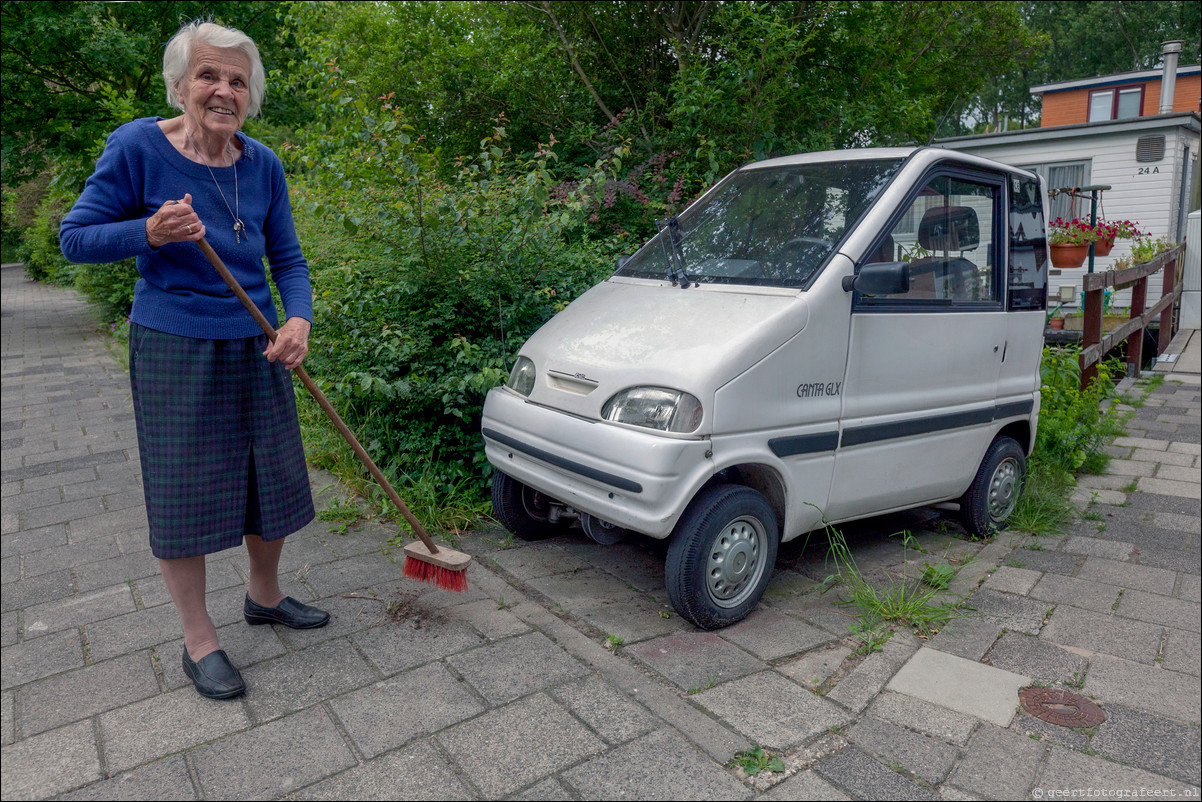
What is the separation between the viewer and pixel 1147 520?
496cm

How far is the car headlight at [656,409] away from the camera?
3.14 meters

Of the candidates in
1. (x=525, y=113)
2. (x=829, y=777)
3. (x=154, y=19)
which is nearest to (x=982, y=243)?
(x=829, y=777)

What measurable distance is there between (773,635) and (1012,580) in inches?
55.0

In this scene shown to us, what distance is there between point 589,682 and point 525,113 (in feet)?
17.9

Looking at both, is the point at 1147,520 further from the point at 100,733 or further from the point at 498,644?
the point at 100,733

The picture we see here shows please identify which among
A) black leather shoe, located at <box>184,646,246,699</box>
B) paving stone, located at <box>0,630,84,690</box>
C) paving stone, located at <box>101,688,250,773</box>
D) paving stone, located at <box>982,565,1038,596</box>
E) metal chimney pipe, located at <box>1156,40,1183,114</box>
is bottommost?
paving stone, located at <box>982,565,1038,596</box>

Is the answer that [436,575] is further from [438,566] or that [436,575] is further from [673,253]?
[673,253]

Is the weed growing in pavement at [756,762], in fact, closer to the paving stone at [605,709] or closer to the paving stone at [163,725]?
the paving stone at [605,709]

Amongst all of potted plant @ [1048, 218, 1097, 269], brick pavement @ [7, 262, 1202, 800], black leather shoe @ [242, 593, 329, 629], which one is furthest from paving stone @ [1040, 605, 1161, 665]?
potted plant @ [1048, 218, 1097, 269]

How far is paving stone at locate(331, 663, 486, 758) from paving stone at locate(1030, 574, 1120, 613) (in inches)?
102

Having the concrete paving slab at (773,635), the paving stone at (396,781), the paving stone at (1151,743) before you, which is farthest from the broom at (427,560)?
the paving stone at (1151,743)

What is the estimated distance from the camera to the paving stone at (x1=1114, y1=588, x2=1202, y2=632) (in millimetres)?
3604

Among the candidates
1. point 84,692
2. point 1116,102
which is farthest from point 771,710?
point 1116,102

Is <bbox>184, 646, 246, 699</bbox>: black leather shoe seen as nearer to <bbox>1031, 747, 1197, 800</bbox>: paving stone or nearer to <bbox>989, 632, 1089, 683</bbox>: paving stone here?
<bbox>1031, 747, 1197, 800</bbox>: paving stone
